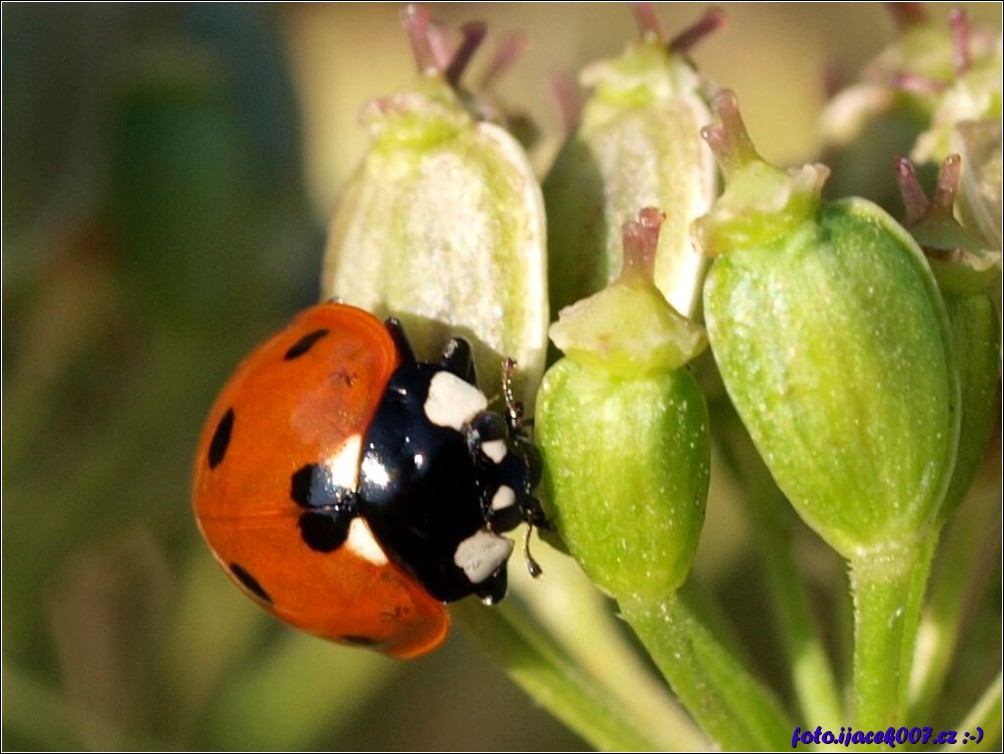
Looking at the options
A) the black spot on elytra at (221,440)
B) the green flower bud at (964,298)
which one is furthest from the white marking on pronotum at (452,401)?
the green flower bud at (964,298)

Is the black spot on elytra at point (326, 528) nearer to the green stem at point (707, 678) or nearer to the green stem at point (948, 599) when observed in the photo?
the green stem at point (707, 678)

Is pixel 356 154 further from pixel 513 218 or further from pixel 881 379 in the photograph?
pixel 881 379

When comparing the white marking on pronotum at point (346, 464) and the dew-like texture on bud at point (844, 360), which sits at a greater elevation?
the dew-like texture on bud at point (844, 360)

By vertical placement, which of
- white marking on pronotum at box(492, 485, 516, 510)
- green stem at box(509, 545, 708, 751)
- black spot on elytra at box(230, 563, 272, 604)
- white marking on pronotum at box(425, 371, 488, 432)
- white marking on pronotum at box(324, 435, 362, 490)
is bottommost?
green stem at box(509, 545, 708, 751)

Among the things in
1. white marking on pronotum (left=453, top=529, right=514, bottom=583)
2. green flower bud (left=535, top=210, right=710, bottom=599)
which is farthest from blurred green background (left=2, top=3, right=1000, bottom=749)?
green flower bud (left=535, top=210, right=710, bottom=599)

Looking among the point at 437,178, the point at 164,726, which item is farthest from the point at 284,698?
the point at 437,178

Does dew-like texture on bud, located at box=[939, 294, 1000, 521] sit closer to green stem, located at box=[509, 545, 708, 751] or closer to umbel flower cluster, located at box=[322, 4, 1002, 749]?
umbel flower cluster, located at box=[322, 4, 1002, 749]
